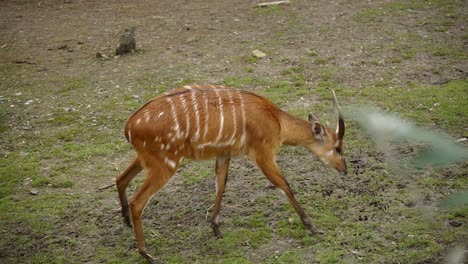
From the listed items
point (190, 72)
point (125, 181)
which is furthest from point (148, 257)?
point (190, 72)

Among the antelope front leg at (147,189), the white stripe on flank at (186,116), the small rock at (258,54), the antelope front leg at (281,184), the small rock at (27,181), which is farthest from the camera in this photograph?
the small rock at (258,54)

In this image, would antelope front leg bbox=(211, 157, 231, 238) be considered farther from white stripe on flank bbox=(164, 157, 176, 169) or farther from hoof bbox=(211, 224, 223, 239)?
white stripe on flank bbox=(164, 157, 176, 169)

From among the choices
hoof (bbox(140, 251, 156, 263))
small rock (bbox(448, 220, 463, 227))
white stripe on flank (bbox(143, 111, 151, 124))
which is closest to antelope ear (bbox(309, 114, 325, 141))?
small rock (bbox(448, 220, 463, 227))

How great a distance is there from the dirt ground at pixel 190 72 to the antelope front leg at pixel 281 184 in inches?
7.2

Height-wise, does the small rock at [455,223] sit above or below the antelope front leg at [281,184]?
below

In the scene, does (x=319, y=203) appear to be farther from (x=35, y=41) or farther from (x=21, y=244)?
(x=35, y=41)

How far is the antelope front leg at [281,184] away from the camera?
4.89 m

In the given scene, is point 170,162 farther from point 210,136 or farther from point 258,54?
point 258,54

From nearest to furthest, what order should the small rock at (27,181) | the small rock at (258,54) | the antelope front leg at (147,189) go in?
the antelope front leg at (147,189), the small rock at (27,181), the small rock at (258,54)

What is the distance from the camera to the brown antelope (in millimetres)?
4637

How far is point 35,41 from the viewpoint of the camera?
9.70 metres

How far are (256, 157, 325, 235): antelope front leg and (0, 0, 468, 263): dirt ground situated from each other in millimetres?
182

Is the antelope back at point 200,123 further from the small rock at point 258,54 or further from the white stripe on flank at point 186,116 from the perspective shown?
the small rock at point 258,54

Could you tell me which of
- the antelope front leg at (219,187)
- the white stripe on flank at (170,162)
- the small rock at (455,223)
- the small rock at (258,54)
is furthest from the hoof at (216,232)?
the small rock at (258,54)
